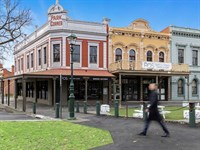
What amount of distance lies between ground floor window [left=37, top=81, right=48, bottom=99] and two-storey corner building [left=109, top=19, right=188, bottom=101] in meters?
7.23

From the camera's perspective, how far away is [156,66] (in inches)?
1107

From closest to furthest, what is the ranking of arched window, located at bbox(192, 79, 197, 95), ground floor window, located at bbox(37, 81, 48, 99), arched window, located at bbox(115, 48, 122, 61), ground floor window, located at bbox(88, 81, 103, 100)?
ground floor window, located at bbox(88, 81, 103, 100)
arched window, located at bbox(115, 48, 122, 61)
ground floor window, located at bbox(37, 81, 48, 99)
arched window, located at bbox(192, 79, 197, 95)

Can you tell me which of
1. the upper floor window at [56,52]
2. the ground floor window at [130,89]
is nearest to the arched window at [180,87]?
the ground floor window at [130,89]

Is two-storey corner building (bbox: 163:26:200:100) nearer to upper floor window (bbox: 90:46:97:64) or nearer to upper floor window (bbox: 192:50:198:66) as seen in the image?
upper floor window (bbox: 192:50:198:66)

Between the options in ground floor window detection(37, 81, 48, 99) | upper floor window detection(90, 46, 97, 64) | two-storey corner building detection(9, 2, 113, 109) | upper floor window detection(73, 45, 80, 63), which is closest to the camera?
two-storey corner building detection(9, 2, 113, 109)

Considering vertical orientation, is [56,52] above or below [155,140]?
above

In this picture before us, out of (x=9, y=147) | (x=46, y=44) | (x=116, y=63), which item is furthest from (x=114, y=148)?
(x=46, y=44)

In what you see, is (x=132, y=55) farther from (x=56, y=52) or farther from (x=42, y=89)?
(x=42, y=89)

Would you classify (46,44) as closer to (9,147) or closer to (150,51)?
(150,51)

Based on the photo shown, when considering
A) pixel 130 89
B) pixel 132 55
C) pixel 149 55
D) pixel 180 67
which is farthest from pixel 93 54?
pixel 180 67

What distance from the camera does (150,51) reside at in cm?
3089

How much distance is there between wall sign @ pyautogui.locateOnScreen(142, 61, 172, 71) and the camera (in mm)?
27575

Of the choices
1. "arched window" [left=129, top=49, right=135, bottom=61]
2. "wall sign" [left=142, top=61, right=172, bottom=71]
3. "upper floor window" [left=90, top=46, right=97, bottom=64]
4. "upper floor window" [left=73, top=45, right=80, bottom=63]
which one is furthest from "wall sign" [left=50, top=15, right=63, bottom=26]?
"wall sign" [left=142, top=61, right=172, bottom=71]

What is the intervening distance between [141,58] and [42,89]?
36.7 ft
